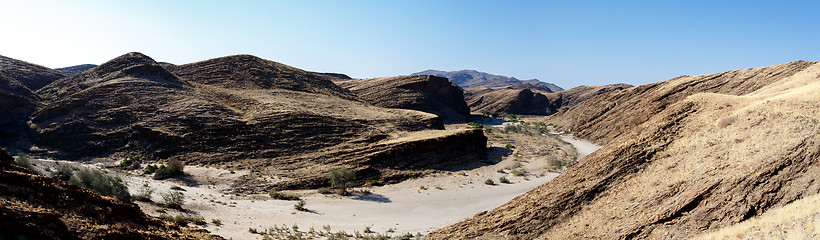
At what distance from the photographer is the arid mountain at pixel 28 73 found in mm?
40062

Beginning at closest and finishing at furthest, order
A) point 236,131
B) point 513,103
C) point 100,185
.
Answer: point 100,185 < point 236,131 < point 513,103

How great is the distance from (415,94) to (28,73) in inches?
1979

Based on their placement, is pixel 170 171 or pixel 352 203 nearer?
pixel 352 203

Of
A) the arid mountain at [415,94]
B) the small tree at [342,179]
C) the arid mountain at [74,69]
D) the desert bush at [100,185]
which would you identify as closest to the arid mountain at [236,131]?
the small tree at [342,179]

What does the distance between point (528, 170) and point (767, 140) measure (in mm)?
19891

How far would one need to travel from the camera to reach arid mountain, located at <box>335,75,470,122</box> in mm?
60125

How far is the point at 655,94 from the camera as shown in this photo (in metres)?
42.6

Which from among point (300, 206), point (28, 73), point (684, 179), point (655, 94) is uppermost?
point (28, 73)

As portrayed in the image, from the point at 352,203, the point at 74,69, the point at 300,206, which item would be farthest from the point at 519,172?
the point at 74,69

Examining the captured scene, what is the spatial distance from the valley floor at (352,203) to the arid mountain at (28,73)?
2925cm

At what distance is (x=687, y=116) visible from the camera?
34.7 feet

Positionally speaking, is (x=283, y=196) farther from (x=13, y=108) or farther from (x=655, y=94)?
(x=655, y=94)

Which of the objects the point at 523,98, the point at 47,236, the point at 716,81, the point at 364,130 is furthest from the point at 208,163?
the point at 523,98

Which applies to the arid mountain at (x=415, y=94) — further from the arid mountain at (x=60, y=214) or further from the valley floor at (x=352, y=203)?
the arid mountain at (x=60, y=214)
